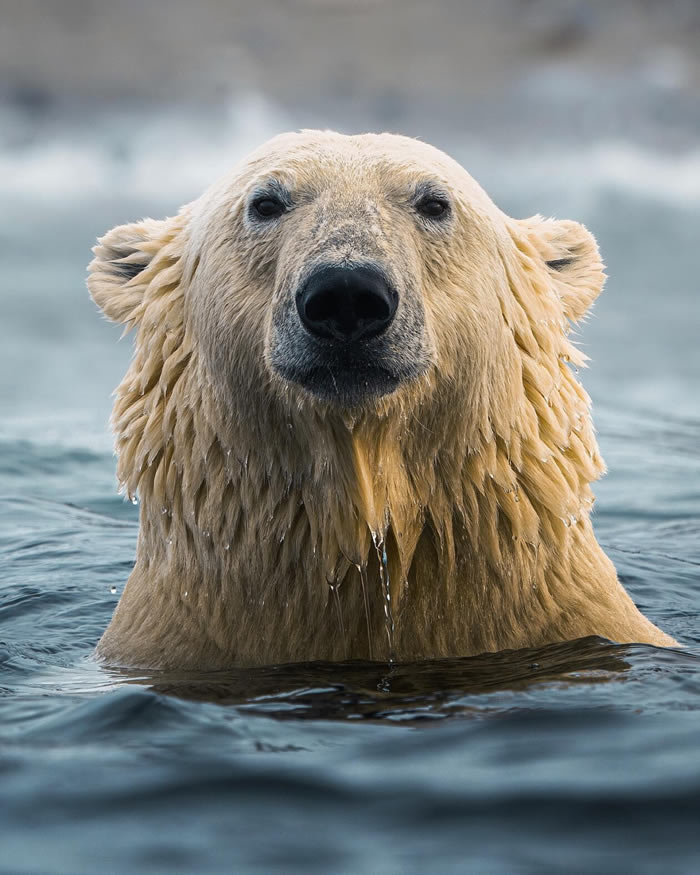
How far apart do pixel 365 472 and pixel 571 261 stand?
1.37 metres

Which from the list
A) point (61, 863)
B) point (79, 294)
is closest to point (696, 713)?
point (61, 863)

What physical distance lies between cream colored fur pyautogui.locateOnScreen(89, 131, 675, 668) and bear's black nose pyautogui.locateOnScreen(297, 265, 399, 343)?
0.83ft

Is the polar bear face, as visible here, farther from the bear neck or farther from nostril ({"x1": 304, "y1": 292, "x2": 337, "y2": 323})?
the bear neck

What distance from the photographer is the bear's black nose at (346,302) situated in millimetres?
3395

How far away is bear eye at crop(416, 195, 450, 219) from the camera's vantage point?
399 cm

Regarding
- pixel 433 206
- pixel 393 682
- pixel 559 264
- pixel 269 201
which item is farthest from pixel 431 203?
pixel 393 682

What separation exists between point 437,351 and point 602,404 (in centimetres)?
1033

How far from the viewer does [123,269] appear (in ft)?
15.4

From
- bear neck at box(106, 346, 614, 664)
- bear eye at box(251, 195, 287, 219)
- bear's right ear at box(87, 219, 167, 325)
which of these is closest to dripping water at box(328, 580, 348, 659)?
bear neck at box(106, 346, 614, 664)

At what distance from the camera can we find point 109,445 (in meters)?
10.8

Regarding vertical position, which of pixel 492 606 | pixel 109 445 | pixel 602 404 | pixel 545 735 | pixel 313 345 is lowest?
pixel 545 735

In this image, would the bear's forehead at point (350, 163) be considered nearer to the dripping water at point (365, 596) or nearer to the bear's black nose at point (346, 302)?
the bear's black nose at point (346, 302)

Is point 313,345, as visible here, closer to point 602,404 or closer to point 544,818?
point 544,818

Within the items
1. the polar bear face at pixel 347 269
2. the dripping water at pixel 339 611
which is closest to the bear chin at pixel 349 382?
the polar bear face at pixel 347 269
